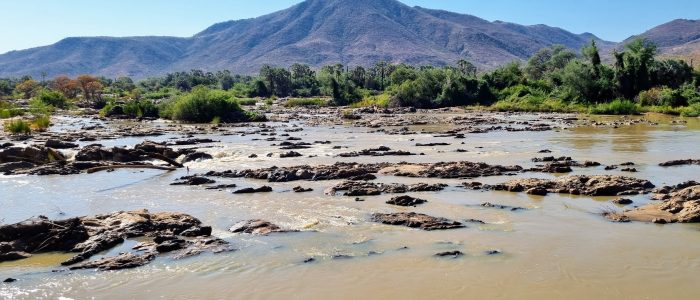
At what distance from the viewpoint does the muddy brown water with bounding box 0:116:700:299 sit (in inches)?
378

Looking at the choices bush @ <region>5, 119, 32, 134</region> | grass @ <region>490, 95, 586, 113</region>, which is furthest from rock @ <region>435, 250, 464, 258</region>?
grass @ <region>490, 95, 586, 113</region>

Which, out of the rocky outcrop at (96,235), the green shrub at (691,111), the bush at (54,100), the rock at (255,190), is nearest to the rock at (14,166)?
the rock at (255,190)

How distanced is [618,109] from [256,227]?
53.4 m

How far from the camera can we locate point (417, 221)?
13367 millimetres

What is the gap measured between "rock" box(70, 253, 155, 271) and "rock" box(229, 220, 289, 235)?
2.50 m

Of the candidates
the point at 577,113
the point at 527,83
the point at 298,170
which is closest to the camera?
the point at 298,170

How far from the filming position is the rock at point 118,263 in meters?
10.7

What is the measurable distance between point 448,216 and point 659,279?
17.7 feet

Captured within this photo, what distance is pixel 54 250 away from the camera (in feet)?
39.0

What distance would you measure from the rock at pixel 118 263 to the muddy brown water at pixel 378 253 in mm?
193

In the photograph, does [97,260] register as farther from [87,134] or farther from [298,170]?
[87,134]

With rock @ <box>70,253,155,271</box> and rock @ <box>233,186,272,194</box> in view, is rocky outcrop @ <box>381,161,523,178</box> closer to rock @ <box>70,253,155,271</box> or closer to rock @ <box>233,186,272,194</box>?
→ rock @ <box>233,186,272,194</box>

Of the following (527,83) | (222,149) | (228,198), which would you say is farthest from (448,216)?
(527,83)

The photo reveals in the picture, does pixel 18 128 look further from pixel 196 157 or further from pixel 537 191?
pixel 537 191
